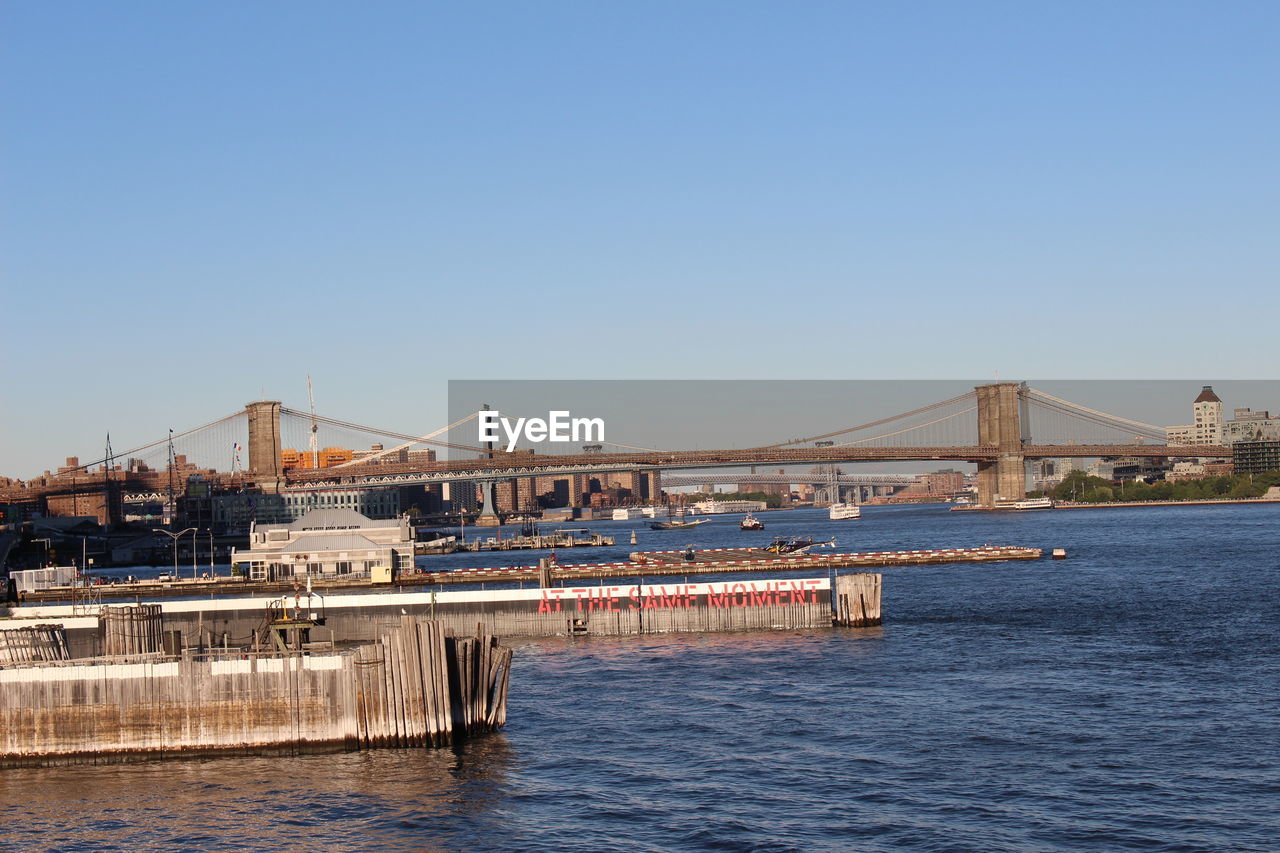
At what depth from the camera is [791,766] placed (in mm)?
31609

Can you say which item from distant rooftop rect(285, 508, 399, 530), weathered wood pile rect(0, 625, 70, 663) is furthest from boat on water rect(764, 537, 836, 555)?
weathered wood pile rect(0, 625, 70, 663)

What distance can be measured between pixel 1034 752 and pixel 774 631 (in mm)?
22761

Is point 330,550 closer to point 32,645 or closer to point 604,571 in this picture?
point 604,571

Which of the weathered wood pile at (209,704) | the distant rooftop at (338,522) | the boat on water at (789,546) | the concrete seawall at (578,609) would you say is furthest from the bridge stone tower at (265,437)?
the weathered wood pile at (209,704)

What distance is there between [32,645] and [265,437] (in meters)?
159

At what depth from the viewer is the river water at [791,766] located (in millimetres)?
26359

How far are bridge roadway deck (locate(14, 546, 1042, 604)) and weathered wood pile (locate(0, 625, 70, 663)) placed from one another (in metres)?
41.2

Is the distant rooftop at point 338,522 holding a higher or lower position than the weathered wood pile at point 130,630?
higher

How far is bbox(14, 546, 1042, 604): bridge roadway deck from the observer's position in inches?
3263

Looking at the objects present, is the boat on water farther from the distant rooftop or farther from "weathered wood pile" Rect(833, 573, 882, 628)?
"weathered wood pile" Rect(833, 573, 882, 628)

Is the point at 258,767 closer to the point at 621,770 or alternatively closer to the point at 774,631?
the point at 621,770

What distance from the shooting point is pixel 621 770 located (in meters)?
31.6

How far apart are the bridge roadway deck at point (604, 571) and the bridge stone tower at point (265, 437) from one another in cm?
9626

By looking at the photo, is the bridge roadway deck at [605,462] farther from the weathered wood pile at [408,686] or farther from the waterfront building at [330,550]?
the weathered wood pile at [408,686]
